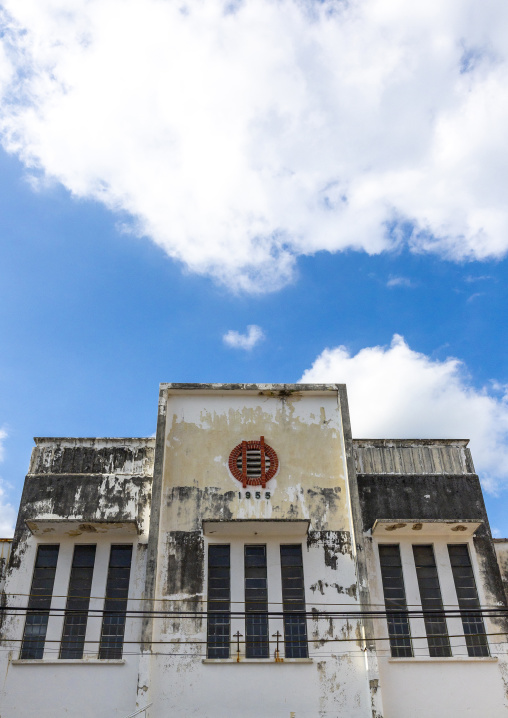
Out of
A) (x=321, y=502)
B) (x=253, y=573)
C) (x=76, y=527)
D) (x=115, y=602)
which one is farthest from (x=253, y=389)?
(x=115, y=602)

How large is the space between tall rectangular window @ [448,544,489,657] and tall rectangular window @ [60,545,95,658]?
9.37m

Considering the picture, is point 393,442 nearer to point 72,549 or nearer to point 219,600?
point 219,600

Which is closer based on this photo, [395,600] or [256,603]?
[256,603]

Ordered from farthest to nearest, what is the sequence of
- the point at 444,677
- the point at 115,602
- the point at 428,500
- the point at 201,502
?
1. the point at 428,500
2. the point at 201,502
3. the point at 115,602
4. the point at 444,677

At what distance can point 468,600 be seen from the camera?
17.1m

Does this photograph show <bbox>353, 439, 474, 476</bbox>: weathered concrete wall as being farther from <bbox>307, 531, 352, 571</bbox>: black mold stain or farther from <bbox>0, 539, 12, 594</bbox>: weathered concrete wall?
<bbox>0, 539, 12, 594</bbox>: weathered concrete wall

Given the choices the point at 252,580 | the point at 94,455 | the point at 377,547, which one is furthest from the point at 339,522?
the point at 94,455

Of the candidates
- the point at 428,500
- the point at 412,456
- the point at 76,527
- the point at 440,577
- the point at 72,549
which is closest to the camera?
the point at 76,527

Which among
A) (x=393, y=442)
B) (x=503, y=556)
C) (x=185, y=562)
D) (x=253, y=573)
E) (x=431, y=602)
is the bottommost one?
(x=431, y=602)

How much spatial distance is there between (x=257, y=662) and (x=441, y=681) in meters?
4.49

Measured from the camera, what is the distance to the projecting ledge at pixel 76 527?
17.0 metres

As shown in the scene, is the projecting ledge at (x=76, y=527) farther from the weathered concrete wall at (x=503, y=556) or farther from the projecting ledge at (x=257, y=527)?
the weathered concrete wall at (x=503, y=556)

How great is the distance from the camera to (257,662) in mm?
16062

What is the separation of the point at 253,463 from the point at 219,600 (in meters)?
3.76
